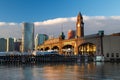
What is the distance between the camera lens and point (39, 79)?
58.9m

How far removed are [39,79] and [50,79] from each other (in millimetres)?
2270

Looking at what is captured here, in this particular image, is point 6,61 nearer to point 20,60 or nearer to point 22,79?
point 20,60

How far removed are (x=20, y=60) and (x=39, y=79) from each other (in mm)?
138503

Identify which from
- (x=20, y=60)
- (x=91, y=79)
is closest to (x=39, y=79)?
(x=91, y=79)

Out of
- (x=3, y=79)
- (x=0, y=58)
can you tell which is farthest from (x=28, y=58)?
(x=3, y=79)

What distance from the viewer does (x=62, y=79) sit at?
58.2 meters

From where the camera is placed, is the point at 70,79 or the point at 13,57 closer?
the point at 70,79

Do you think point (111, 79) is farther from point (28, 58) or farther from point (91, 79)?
point (28, 58)

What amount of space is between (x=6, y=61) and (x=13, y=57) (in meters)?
5.82

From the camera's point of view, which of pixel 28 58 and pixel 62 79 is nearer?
pixel 62 79

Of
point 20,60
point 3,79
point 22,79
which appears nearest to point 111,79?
point 22,79

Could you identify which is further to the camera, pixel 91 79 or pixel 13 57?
pixel 13 57

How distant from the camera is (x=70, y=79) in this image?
191 ft

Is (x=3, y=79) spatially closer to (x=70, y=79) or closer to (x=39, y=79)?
(x=39, y=79)
